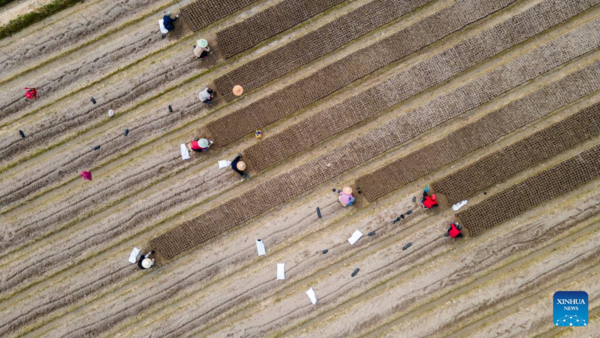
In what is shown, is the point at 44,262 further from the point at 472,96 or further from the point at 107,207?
the point at 472,96

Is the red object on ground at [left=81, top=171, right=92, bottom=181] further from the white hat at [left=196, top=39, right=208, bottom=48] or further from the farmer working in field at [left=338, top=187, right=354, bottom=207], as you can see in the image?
the farmer working in field at [left=338, top=187, right=354, bottom=207]

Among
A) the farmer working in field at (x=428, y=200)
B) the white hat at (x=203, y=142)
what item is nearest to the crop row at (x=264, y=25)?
the white hat at (x=203, y=142)

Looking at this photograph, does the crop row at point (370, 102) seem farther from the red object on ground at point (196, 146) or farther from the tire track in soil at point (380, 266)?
the tire track in soil at point (380, 266)

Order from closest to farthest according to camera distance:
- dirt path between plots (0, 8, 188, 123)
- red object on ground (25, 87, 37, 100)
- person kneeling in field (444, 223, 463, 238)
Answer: person kneeling in field (444, 223, 463, 238)
red object on ground (25, 87, 37, 100)
dirt path between plots (0, 8, 188, 123)

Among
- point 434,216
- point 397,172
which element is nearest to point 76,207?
point 397,172

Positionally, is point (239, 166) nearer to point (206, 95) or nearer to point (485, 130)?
point (206, 95)

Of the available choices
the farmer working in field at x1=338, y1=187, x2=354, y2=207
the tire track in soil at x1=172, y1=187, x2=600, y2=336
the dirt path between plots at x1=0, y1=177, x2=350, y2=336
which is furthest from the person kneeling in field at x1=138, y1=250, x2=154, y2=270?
the farmer working in field at x1=338, y1=187, x2=354, y2=207
